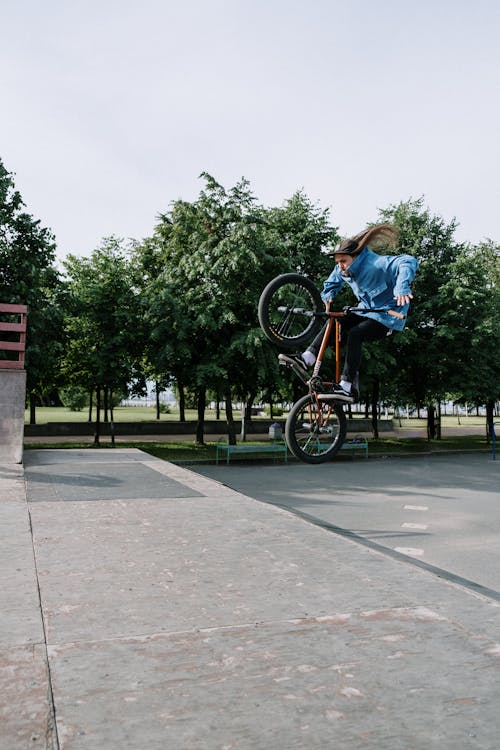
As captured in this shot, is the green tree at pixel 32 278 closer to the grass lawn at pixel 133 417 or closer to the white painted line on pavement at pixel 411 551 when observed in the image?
the white painted line on pavement at pixel 411 551

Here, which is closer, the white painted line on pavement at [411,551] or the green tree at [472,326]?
the green tree at [472,326]

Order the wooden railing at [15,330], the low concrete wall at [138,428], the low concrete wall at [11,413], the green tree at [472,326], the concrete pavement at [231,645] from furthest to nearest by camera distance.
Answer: the low concrete wall at [138,428], the low concrete wall at [11,413], the wooden railing at [15,330], the green tree at [472,326], the concrete pavement at [231,645]

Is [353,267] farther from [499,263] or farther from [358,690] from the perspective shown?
[499,263]

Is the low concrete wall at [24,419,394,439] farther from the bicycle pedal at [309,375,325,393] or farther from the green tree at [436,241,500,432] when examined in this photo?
the bicycle pedal at [309,375,325,393]

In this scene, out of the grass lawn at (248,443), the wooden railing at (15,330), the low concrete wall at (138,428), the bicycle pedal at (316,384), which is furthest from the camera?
the low concrete wall at (138,428)

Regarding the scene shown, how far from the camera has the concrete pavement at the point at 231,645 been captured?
5.72 m

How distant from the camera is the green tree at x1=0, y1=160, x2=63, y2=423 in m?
30.5

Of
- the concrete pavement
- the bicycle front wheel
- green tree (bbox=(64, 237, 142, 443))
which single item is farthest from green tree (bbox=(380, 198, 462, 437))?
green tree (bbox=(64, 237, 142, 443))

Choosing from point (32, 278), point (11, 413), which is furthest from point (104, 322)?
point (11, 413)

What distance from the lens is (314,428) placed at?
3.23 metres

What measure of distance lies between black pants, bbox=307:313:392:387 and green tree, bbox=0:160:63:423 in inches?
1133

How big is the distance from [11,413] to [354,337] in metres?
20.2

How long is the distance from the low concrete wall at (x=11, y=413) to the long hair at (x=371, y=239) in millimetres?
19222

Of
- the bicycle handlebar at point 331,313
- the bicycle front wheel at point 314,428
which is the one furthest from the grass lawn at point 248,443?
the bicycle handlebar at point 331,313
